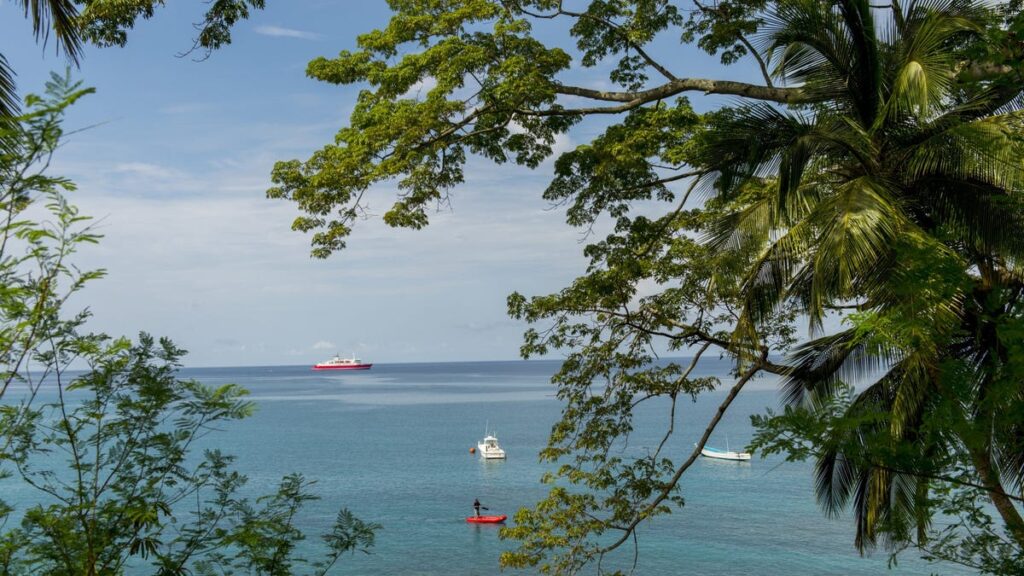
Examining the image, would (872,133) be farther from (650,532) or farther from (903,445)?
(650,532)

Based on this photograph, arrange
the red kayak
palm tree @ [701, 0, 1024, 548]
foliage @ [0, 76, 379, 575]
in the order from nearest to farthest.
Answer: foliage @ [0, 76, 379, 575] < palm tree @ [701, 0, 1024, 548] < the red kayak

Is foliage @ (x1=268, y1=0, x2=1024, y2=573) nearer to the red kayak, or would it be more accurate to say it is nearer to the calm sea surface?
the calm sea surface

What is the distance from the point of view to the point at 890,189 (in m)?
7.10

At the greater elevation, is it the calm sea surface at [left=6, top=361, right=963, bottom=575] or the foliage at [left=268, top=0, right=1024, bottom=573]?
the foliage at [left=268, top=0, right=1024, bottom=573]

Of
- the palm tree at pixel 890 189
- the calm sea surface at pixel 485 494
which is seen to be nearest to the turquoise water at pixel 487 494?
the calm sea surface at pixel 485 494

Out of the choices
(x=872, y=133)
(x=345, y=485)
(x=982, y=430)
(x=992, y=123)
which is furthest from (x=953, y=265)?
(x=345, y=485)

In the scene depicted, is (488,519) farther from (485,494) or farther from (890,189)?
(890,189)

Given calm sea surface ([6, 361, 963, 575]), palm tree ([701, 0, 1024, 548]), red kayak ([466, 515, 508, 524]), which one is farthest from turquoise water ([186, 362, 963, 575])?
palm tree ([701, 0, 1024, 548])

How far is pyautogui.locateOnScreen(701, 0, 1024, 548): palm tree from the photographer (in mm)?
5754

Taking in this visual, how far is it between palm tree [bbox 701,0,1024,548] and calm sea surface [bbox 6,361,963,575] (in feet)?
6.57

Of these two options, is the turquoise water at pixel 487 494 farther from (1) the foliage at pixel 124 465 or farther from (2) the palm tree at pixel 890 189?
(1) the foliage at pixel 124 465

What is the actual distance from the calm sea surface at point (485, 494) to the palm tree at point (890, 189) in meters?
2.00

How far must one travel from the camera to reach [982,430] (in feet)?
14.6

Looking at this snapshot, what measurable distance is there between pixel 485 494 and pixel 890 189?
108 feet
